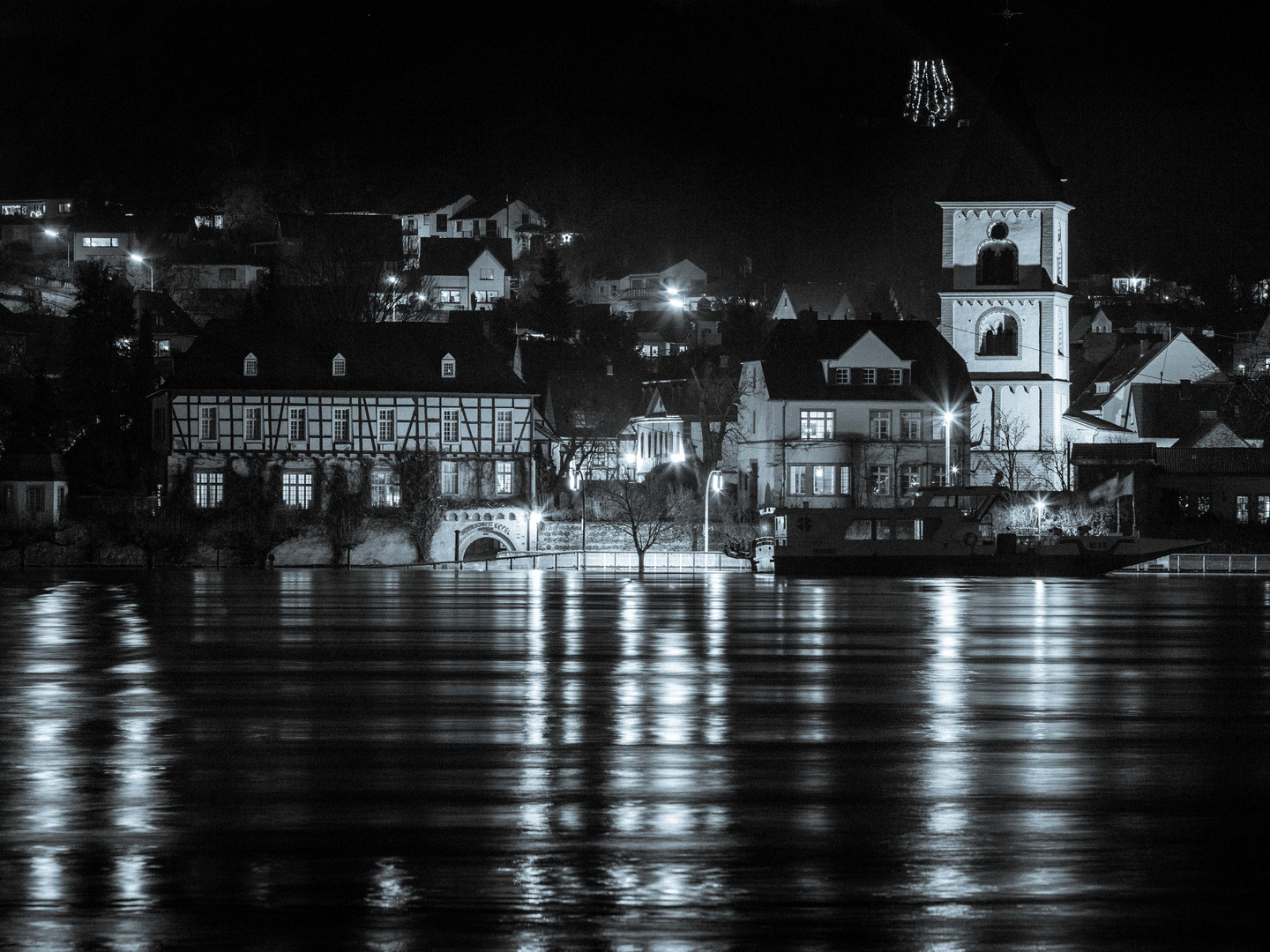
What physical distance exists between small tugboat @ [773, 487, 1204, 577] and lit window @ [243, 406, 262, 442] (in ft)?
92.7

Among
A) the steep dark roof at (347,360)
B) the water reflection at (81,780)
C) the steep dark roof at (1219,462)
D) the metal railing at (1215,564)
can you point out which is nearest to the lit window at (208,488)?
the steep dark roof at (347,360)

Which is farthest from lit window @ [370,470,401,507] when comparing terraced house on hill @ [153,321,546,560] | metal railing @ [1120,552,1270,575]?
metal railing @ [1120,552,1270,575]

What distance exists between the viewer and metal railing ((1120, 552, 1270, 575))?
207 ft

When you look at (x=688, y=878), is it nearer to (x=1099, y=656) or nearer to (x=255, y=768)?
(x=255, y=768)

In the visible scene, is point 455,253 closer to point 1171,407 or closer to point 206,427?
point 1171,407

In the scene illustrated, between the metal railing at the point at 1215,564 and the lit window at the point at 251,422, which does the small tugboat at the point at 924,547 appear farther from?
the lit window at the point at 251,422

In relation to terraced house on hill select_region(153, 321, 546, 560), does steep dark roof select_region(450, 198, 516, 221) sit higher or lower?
higher

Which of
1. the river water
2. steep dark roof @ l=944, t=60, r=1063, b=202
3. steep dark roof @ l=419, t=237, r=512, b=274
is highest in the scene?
steep dark roof @ l=419, t=237, r=512, b=274

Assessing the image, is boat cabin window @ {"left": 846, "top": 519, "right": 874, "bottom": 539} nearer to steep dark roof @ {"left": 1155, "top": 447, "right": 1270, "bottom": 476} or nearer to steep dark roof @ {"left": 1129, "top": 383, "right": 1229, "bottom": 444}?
steep dark roof @ {"left": 1155, "top": 447, "right": 1270, "bottom": 476}

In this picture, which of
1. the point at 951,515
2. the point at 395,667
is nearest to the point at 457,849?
the point at 395,667

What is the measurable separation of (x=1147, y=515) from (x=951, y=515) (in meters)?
19.9

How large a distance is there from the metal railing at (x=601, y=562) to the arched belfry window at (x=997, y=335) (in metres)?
24.6

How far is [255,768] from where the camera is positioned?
17.8 m

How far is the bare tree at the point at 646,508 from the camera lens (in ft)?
233
